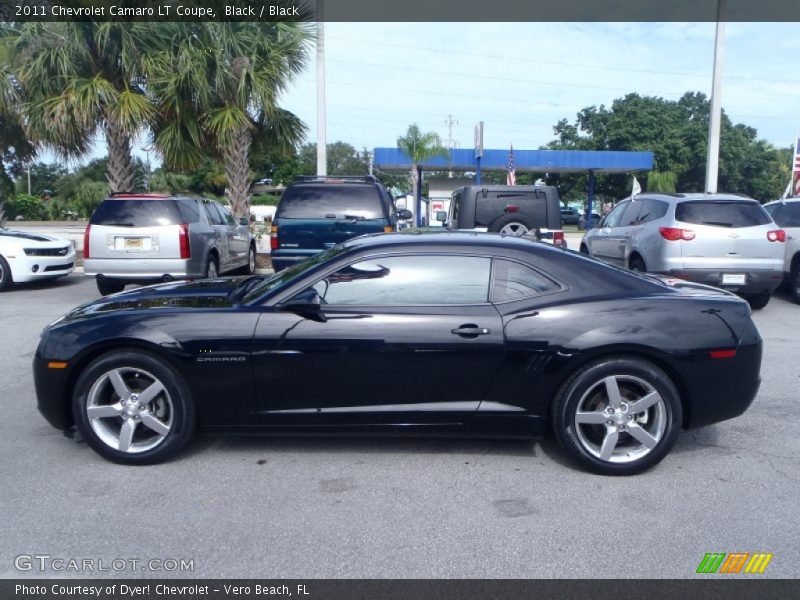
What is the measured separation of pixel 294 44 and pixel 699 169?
142 feet

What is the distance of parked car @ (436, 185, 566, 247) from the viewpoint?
10.8m

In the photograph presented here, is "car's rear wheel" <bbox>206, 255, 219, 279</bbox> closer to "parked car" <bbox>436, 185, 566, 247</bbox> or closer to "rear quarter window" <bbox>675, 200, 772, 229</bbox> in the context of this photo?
"parked car" <bbox>436, 185, 566, 247</bbox>

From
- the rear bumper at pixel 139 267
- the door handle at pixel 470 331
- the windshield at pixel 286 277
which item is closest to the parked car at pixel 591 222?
the rear bumper at pixel 139 267

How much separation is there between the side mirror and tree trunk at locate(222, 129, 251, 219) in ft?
37.5

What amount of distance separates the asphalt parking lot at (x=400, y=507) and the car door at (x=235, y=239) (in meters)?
7.53

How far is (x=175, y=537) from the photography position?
3.50m

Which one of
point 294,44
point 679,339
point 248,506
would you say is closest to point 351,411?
point 248,506

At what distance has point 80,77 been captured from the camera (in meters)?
13.9

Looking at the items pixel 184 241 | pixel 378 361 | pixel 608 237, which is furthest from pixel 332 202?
pixel 378 361

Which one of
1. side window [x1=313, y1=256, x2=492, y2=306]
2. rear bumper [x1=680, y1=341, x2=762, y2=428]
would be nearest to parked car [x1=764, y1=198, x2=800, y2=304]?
rear bumper [x1=680, y1=341, x2=762, y2=428]

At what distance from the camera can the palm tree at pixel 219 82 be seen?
1394 centimetres

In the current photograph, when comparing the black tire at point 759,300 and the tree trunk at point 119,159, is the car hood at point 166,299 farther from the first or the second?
the tree trunk at point 119,159

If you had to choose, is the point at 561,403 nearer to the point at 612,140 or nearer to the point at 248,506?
the point at 248,506
